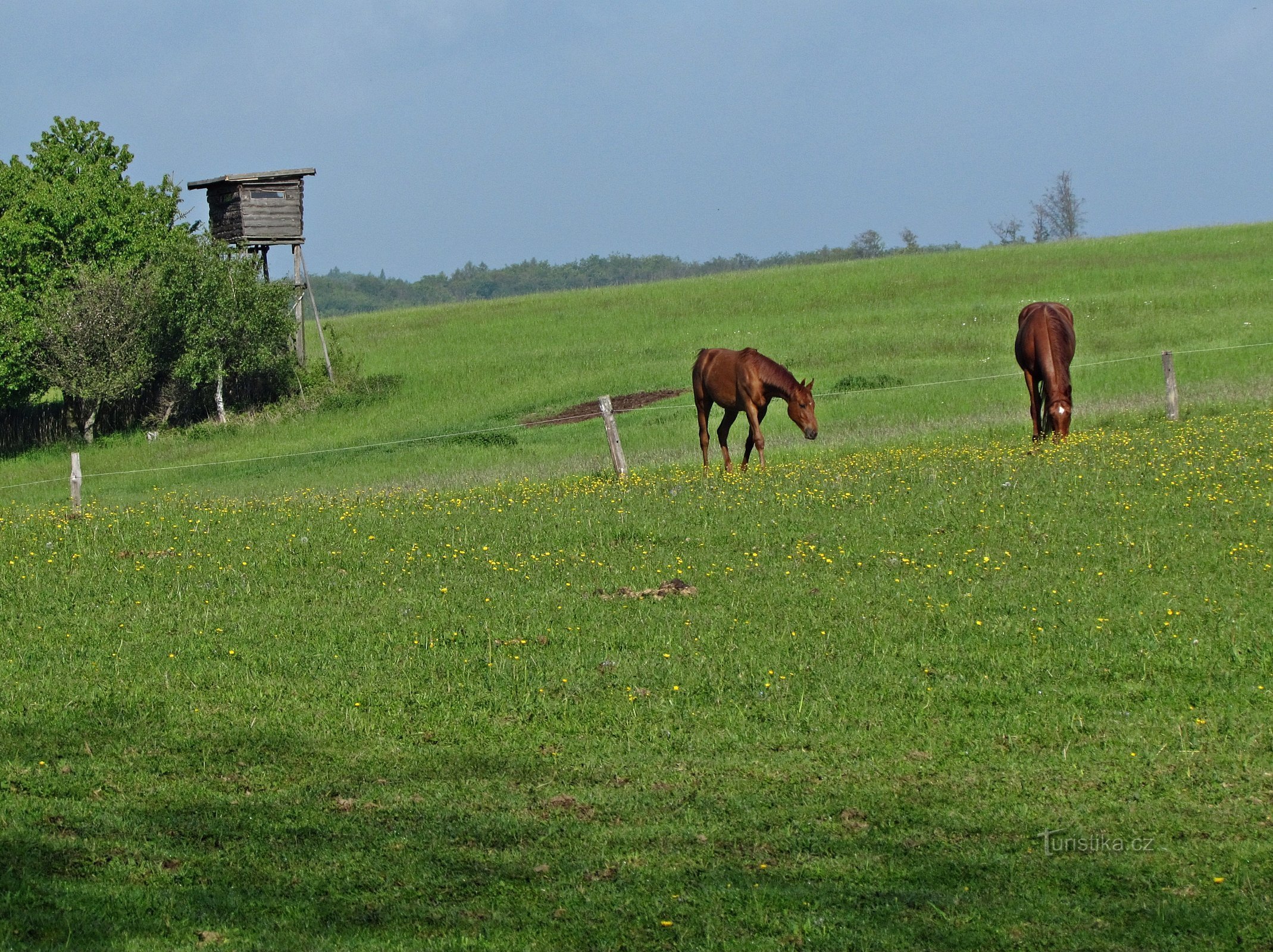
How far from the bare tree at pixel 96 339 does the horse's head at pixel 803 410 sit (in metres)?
24.1

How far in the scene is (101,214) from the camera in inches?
1596

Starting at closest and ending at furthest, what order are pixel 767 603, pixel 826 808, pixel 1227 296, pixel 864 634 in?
1. pixel 826 808
2. pixel 864 634
3. pixel 767 603
4. pixel 1227 296

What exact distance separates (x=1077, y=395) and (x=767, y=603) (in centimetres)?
2130

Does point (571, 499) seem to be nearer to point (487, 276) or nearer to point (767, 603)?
point (767, 603)

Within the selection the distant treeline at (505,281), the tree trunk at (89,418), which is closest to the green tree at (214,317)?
the tree trunk at (89,418)

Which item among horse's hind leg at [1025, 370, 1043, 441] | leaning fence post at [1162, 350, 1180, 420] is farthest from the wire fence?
horse's hind leg at [1025, 370, 1043, 441]

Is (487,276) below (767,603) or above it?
above

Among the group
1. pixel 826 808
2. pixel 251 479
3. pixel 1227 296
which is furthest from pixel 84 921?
pixel 1227 296

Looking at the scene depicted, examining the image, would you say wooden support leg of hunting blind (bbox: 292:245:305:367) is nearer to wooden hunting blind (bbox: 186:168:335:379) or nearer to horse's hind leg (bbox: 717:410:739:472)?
wooden hunting blind (bbox: 186:168:335:379)

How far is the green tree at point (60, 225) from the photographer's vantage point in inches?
1506

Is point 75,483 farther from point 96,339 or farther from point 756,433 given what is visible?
point 96,339

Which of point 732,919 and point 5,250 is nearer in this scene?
point 732,919

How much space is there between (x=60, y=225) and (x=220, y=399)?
297 inches

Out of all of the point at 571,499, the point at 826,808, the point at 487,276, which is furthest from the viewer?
the point at 487,276
